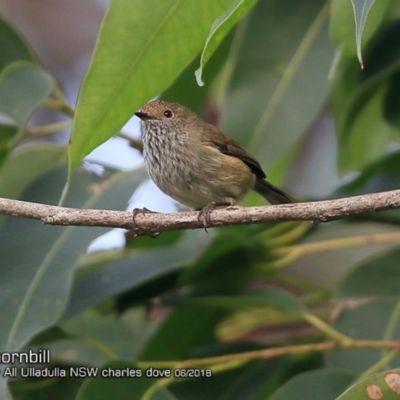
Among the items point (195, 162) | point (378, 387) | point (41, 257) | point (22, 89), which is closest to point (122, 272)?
point (41, 257)

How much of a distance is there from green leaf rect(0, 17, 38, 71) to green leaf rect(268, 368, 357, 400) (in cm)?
192

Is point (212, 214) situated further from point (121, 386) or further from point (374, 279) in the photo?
point (374, 279)

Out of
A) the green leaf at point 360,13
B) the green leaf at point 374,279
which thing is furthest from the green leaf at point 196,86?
the green leaf at point 360,13

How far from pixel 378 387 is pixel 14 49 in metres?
2.27

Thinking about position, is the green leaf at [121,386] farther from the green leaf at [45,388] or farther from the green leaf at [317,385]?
the green leaf at [317,385]

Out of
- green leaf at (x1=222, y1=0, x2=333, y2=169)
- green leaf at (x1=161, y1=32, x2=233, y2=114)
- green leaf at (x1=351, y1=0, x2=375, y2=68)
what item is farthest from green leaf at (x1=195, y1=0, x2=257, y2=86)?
green leaf at (x1=161, y1=32, x2=233, y2=114)

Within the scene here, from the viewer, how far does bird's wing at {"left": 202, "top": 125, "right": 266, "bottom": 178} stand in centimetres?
385

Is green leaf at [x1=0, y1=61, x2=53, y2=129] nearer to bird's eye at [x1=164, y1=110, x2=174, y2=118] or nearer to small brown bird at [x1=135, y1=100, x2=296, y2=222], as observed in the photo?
small brown bird at [x1=135, y1=100, x2=296, y2=222]

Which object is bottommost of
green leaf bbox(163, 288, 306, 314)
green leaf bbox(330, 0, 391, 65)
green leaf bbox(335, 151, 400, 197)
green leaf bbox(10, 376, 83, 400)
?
green leaf bbox(10, 376, 83, 400)

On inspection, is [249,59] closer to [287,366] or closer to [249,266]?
[249,266]

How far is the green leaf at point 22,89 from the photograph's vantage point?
306cm

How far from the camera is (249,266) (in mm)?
3506

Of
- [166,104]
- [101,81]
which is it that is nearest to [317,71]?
[166,104]

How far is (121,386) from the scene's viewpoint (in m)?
2.90
